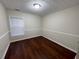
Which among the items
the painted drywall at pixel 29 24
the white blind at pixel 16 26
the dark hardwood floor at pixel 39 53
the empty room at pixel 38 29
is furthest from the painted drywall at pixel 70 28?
the white blind at pixel 16 26

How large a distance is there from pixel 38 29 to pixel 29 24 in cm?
115

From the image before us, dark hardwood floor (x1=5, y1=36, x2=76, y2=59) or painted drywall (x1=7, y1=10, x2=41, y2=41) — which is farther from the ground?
painted drywall (x1=7, y1=10, x2=41, y2=41)

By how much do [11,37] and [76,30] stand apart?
13.0 feet

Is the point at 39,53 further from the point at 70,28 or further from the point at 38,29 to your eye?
the point at 38,29

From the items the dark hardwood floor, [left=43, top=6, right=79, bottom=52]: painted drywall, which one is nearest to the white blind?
the dark hardwood floor

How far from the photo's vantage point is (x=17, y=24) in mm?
3588

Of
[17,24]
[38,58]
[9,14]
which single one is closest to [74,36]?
[38,58]

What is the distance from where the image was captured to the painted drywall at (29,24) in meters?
3.55

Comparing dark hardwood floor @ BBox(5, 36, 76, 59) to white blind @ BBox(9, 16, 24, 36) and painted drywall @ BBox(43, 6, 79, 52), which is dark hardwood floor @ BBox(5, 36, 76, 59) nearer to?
Result: painted drywall @ BBox(43, 6, 79, 52)

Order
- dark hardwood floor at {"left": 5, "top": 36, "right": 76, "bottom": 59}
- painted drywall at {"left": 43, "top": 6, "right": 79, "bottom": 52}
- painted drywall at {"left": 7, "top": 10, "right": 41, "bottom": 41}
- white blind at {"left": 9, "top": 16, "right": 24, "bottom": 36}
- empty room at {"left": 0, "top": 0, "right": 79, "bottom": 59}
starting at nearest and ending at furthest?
1. dark hardwood floor at {"left": 5, "top": 36, "right": 76, "bottom": 59}
2. empty room at {"left": 0, "top": 0, "right": 79, "bottom": 59}
3. painted drywall at {"left": 43, "top": 6, "right": 79, "bottom": 52}
4. white blind at {"left": 9, "top": 16, "right": 24, "bottom": 36}
5. painted drywall at {"left": 7, "top": 10, "right": 41, "bottom": 41}

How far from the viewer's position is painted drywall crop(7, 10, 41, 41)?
355 centimetres

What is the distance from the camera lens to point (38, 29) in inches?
196

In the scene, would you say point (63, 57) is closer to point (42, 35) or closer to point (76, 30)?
point (76, 30)

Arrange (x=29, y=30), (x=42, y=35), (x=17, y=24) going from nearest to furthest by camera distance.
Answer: (x=17, y=24)
(x=29, y=30)
(x=42, y=35)
